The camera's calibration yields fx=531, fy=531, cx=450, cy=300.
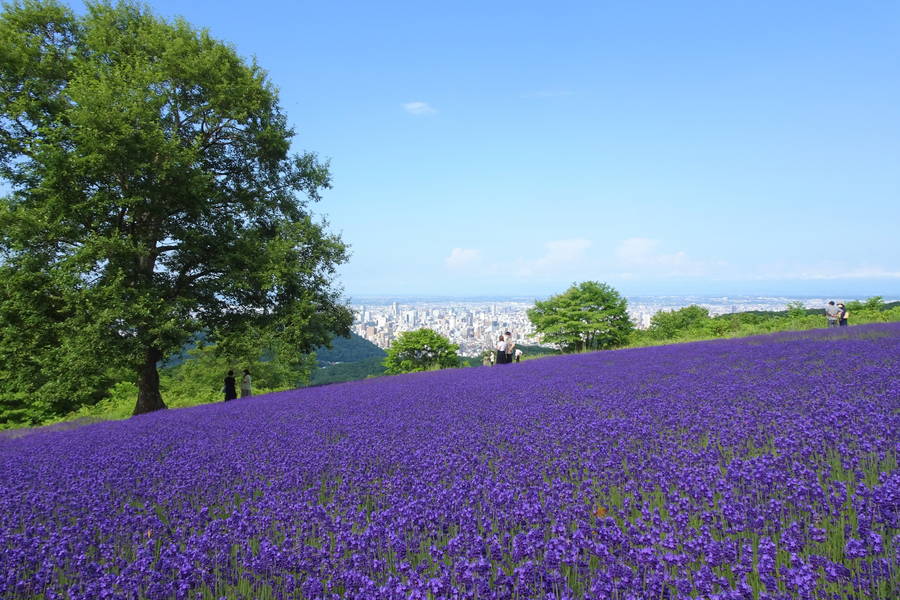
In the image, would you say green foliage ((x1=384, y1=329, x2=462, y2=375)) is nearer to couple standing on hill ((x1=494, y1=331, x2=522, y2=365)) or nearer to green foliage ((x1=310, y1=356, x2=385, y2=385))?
green foliage ((x1=310, y1=356, x2=385, y2=385))

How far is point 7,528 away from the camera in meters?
4.15

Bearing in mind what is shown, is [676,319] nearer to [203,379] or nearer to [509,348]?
[509,348]

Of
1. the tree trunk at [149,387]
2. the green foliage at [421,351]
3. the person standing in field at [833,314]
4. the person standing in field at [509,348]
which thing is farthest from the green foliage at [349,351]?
the person standing in field at [833,314]

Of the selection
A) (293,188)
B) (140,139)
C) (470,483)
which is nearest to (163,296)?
(140,139)

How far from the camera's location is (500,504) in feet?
12.4

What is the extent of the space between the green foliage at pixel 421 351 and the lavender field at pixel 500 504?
21.8m

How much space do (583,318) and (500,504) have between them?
27.0m

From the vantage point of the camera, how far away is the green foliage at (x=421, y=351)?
29.9 meters

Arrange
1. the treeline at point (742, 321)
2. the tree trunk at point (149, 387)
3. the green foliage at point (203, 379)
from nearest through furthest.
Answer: the tree trunk at point (149, 387) → the treeline at point (742, 321) → the green foliage at point (203, 379)

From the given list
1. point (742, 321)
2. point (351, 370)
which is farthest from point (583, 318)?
point (351, 370)

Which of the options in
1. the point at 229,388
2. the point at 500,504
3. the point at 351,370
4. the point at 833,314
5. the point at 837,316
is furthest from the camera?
the point at 351,370

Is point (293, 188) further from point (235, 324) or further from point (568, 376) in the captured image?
point (568, 376)

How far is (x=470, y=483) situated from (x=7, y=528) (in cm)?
363

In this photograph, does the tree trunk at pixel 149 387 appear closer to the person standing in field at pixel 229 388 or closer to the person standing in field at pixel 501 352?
the person standing in field at pixel 229 388
